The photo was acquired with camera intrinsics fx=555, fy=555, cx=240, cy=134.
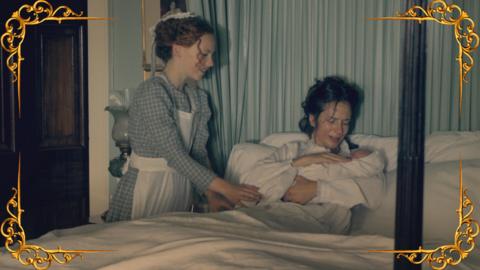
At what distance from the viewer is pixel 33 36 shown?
5.07 ft

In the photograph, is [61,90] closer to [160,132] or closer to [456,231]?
[160,132]

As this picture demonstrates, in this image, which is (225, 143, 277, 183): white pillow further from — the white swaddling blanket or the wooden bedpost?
the wooden bedpost

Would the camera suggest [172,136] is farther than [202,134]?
No

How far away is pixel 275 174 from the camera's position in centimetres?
168

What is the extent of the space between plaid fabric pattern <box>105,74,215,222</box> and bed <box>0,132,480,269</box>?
13cm

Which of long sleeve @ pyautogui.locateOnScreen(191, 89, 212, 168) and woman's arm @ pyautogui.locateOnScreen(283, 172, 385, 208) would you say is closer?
woman's arm @ pyautogui.locateOnScreen(283, 172, 385, 208)

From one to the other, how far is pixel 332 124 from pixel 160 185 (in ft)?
1.81

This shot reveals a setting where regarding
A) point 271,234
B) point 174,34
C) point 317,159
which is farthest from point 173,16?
point 271,234

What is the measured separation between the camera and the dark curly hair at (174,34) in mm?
1620

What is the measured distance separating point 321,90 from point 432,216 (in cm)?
48

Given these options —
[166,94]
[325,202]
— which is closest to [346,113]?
[325,202]

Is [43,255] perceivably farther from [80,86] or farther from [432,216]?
[432,216]

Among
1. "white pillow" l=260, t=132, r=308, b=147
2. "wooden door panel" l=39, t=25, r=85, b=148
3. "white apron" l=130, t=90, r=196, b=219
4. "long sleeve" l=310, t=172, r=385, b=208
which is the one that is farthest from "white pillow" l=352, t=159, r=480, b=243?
"wooden door panel" l=39, t=25, r=85, b=148

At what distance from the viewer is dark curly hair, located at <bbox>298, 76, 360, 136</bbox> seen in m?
1.65
